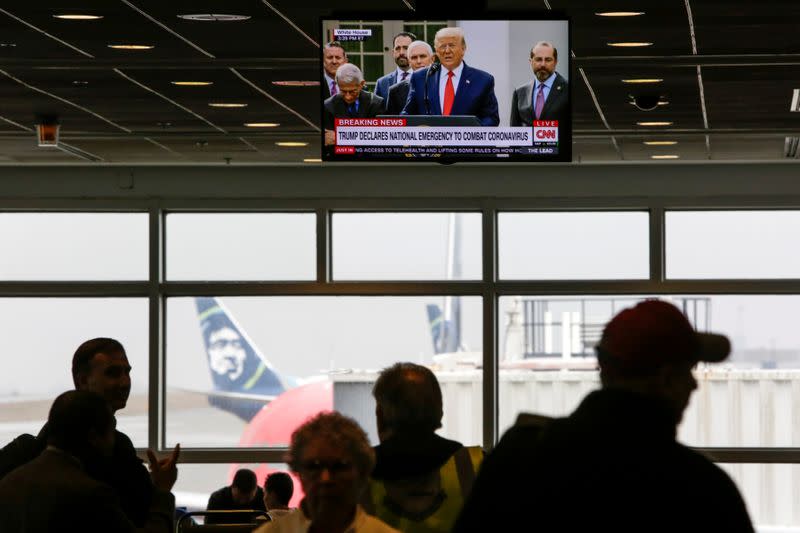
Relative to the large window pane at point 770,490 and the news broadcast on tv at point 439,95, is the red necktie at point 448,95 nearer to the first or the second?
the news broadcast on tv at point 439,95

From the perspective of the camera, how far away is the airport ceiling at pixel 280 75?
6.66 m

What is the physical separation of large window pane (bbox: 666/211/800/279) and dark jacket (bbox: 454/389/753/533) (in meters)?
11.1

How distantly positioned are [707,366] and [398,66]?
8.03m

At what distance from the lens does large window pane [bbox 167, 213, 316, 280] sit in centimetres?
1316

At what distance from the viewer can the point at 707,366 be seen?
13.0 m

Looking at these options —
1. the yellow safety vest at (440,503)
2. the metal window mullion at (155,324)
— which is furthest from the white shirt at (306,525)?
the metal window mullion at (155,324)

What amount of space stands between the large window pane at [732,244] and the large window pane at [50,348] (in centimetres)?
504

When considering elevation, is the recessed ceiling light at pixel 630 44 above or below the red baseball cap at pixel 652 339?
above

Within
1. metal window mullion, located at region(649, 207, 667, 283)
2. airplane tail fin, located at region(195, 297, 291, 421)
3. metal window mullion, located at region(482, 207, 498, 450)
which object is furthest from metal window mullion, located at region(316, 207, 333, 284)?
metal window mullion, located at region(649, 207, 667, 283)

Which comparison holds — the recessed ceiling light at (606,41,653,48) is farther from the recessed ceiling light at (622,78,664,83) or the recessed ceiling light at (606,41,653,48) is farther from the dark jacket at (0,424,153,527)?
the dark jacket at (0,424,153,527)

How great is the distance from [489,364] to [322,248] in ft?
6.21

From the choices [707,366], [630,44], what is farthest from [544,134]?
[707,366]

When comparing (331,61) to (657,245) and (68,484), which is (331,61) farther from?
(657,245)

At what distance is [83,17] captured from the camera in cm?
677
